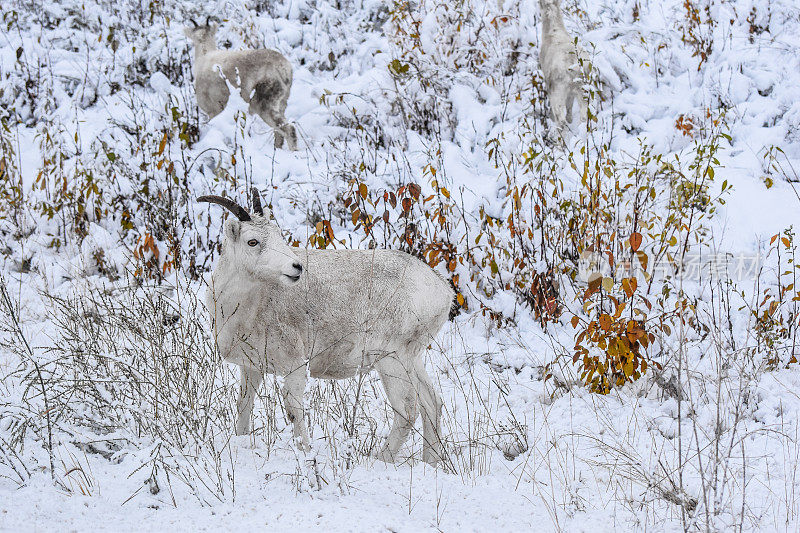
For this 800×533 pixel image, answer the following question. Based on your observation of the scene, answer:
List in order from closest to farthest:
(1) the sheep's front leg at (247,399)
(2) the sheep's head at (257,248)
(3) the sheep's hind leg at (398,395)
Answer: (2) the sheep's head at (257,248) → (1) the sheep's front leg at (247,399) → (3) the sheep's hind leg at (398,395)

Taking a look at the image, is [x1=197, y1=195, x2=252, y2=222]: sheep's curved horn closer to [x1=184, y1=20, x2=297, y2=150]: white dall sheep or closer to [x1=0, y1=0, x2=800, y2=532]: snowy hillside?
[x1=0, y1=0, x2=800, y2=532]: snowy hillside

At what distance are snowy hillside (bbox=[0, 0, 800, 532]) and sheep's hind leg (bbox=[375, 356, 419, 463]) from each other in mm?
218

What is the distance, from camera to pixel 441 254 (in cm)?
652

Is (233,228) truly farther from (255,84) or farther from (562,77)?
(562,77)

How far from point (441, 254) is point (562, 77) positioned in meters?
3.89

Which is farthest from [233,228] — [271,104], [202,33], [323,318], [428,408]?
[202,33]

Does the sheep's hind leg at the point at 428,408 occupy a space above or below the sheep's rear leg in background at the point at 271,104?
below

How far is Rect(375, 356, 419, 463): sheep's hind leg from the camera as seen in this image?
4.49 meters

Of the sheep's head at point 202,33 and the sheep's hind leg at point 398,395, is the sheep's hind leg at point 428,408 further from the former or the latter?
the sheep's head at point 202,33

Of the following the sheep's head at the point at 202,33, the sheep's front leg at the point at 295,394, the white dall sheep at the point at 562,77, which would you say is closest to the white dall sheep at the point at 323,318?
the sheep's front leg at the point at 295,394

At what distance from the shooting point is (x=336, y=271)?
4535 millimetres

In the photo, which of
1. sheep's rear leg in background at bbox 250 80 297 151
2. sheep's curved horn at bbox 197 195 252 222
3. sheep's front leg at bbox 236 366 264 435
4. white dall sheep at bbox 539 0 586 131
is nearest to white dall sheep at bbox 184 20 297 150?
sheep's rear leg in background at bbox 250 80 297 151

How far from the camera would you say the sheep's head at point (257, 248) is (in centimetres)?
414

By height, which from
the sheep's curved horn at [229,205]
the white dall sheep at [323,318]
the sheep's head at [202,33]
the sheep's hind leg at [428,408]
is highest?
the sheep's head at [202,33]
